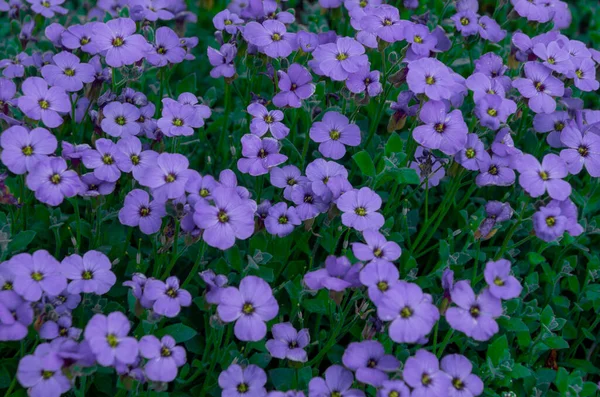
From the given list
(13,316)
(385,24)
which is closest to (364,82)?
(385,24)

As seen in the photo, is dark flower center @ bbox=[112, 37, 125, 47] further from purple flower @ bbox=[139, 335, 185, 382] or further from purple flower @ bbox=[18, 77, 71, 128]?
purple flower @ bbox=[139, 335, 185, 382]

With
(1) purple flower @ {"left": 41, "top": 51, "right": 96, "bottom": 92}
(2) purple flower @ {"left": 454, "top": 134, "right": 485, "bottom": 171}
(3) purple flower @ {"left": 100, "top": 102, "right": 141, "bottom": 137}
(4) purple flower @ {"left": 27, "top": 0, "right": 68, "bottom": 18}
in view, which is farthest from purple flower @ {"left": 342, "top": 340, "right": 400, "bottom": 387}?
(4) purple flower @ {"left": 27, "top": 0, "right": 68, "bottom": 18}

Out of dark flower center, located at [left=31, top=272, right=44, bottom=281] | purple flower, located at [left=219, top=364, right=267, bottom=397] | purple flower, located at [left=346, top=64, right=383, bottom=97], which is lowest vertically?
purple flower, located at [left=219, top=364, right=267, bottom=397]

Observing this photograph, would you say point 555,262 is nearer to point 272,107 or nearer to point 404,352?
point 404,352

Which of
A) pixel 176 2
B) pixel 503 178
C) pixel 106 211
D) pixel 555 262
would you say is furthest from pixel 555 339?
pixel 176 2

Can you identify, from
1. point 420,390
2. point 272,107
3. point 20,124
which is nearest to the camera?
point 420,390

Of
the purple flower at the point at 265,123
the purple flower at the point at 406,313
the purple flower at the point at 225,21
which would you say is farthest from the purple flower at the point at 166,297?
the purple flower at the point at 225,21

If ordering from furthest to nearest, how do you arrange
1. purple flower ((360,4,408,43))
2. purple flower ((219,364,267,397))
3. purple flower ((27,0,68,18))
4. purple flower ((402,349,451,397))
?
purple flower ((27,0,68,18))
purple flower ((360,4,408,43))
purple flower ((219,364,267,397))
purple flower ((402,349,451,397))
